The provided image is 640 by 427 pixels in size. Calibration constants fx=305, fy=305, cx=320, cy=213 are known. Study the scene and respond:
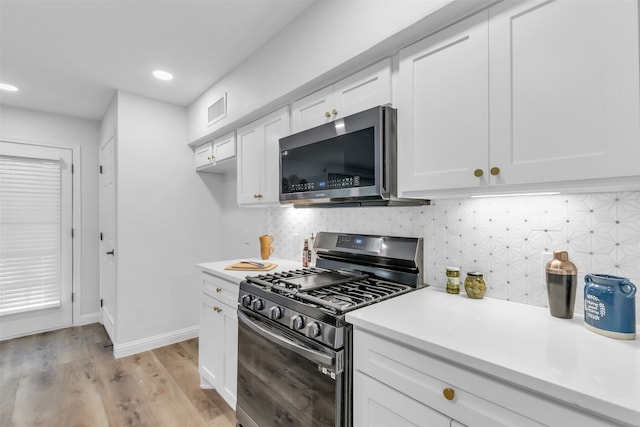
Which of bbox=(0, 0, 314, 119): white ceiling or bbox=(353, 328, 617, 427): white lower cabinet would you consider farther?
bbox=(0, 0, 314, 119): white ceiling

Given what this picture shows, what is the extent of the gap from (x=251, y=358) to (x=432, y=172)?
137 centimetres

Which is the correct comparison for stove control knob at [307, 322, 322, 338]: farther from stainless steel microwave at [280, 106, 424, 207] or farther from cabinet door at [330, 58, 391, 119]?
cabinet door at [330, 58, 391, 119]

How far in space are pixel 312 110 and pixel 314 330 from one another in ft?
4.16

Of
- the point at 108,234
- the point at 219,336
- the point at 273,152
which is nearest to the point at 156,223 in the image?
the point at 108,234

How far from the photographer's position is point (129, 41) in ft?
7.02

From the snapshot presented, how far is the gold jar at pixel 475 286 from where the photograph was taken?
4.56 ft

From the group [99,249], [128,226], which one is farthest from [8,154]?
[128,226]

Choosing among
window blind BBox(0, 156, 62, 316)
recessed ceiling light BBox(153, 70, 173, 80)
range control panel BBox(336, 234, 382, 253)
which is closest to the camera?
range control panel BBox(336, 234, 382, 253)

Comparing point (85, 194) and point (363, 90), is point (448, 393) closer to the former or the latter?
point (363, 90)

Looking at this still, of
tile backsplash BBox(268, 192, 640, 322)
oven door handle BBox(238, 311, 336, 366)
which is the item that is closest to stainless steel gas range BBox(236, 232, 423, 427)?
oven door handle BBox(238, 311, 336, 366)

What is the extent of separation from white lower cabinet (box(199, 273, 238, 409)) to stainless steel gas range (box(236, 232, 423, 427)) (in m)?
0.19

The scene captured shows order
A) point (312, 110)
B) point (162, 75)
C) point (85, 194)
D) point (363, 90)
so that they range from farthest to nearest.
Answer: point (85, 194) < point (162, 75) < point (312, 110) < point (363, 90)

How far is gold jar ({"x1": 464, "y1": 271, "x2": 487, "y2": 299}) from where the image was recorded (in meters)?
1.39

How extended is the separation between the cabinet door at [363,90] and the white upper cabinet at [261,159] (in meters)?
0.49
